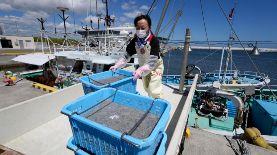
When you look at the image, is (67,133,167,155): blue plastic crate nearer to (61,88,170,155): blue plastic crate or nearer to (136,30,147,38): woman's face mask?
(61,88,170,155): blue plastic crate

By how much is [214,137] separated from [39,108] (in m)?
A: 4.00

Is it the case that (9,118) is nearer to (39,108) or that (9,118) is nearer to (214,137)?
(39,108)

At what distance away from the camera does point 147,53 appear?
8.82ft

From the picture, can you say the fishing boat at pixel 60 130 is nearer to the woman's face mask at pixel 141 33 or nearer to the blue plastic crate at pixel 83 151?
the blue plastic crate at pixel 83 151

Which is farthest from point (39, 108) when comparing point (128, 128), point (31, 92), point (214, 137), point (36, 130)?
point (31, 92)

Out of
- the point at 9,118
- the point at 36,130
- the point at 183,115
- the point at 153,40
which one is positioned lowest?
the point at 36,130

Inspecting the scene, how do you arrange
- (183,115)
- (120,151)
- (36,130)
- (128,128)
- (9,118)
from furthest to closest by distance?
(36,130)
(9,118)
(183,115)
(128,128)
(120,151)

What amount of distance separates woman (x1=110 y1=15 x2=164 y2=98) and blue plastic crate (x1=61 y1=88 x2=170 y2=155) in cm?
45

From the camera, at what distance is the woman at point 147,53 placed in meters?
2.44

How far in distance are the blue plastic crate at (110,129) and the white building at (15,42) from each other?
39.1m

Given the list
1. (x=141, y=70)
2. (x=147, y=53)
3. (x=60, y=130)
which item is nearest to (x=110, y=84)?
(x=141, y=70)

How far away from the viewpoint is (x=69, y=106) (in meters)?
1.62

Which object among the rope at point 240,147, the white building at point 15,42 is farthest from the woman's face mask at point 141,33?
the white building at point 15,42

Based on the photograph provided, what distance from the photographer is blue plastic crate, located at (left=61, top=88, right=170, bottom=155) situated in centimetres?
127
